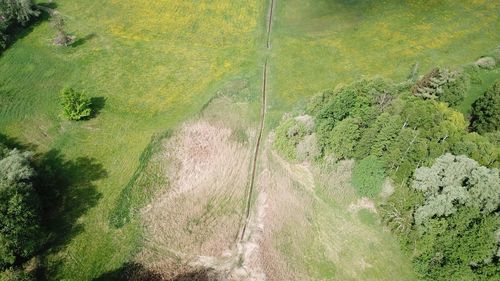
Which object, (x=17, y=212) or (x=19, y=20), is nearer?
(x=17, y=212)

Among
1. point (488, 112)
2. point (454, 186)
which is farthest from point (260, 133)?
point (488, 112)

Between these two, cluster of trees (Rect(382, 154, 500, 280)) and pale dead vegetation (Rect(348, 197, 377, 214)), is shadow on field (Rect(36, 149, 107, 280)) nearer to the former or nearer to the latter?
pale dead vegetation (Rect(348, 197, 377, 214))

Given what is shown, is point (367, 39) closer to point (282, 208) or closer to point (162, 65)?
point (162, 65)

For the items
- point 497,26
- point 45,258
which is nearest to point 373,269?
point 45,258

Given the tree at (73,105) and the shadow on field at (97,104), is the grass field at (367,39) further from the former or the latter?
the tree at (73,105)

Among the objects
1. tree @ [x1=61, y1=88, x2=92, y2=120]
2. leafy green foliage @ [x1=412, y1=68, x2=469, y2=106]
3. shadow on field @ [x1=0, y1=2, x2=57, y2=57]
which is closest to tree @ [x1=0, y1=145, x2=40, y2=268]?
tree @ [x1=61, y1=88, x2=92, y2=120]

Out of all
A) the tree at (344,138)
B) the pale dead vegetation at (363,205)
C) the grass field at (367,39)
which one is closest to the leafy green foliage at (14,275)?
the pale dead vegetation at (363,205)
